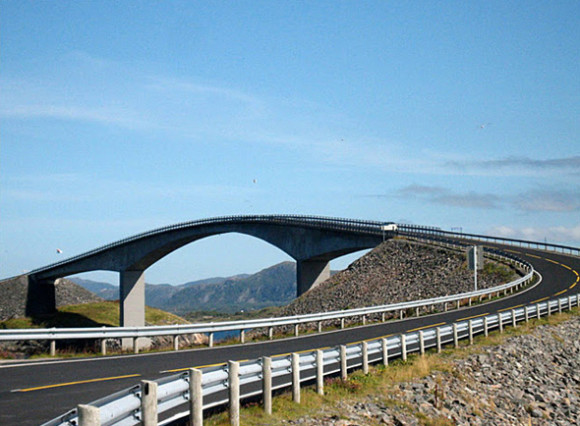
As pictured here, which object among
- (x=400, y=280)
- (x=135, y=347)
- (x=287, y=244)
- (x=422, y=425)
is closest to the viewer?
(x=422, y=425)

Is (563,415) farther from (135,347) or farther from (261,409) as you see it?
(135,347)

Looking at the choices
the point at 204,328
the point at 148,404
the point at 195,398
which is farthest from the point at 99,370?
the point at 148,404

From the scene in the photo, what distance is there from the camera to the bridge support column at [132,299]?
309 feet

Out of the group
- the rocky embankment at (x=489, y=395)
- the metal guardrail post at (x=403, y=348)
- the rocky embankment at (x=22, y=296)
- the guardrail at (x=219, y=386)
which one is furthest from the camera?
the rocky embankment at (x=22, y=296)

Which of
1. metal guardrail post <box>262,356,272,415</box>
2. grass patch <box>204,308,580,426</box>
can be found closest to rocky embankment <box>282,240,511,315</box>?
grass patch <box>204,308,580,426</box>

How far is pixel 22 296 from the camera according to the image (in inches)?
3696

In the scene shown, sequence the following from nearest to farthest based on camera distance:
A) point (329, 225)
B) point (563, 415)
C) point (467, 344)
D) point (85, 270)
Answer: point (563, 415)
point (467, 344)
point (329, 225)
point (85, 270)

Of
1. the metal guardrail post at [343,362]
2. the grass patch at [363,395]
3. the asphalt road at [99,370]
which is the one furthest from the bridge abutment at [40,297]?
the metal guardrail post at [343,362]

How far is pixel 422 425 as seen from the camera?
16.9 m

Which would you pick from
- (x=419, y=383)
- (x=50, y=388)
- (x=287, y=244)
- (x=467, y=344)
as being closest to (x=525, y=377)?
(x=467, y=344)

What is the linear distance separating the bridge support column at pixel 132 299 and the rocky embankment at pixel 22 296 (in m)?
8.98

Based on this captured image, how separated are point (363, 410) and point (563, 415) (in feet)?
28.1

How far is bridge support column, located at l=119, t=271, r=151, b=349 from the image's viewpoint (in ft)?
309

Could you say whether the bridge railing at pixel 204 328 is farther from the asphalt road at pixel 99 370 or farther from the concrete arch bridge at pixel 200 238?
the concrete arch bridge at pixel 200 238
